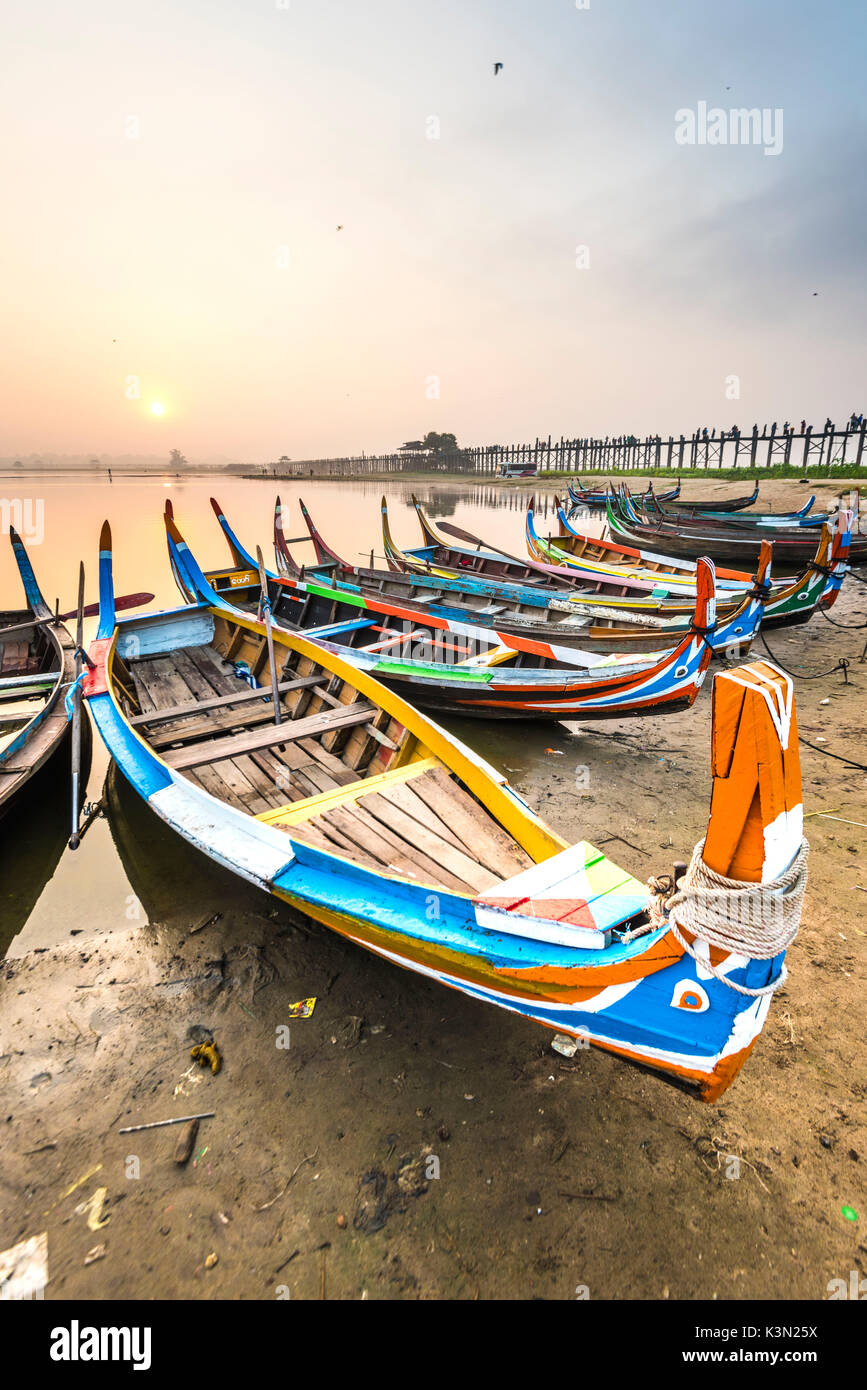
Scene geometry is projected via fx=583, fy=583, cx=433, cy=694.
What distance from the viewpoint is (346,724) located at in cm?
512

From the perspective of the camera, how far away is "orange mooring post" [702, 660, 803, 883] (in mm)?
1668

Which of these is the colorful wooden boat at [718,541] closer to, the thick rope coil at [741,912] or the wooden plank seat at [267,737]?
the wooden plank seat at [267,737]

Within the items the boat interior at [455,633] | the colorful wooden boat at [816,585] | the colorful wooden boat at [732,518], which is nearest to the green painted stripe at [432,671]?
the boat interior at [455,633]

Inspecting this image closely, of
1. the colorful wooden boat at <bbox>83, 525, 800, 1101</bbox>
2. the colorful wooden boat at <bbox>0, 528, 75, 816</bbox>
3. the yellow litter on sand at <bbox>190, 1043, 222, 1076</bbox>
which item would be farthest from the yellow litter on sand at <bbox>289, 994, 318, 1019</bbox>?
the colorful wooden boat at <bbox>0, 528, 75, 816</bbox>

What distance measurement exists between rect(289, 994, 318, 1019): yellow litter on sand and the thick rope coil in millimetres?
2504

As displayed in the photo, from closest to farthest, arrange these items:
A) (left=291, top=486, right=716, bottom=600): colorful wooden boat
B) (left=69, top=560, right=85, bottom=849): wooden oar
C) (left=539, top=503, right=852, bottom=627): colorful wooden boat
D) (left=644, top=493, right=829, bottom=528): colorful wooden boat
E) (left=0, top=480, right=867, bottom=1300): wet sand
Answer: (left=0, top=480, right=867, bottom=1300): wet sand
(left=69, top=560, right=85, bottom=849): wooden oar
(left=539, top=503, right=852, bottom=627): colorful wooden boat
(left=291, top=486, right=716, bottom=600): colorful wooden boat
(left=644, top=493, right=829, bottom=528): colorful wooden boat

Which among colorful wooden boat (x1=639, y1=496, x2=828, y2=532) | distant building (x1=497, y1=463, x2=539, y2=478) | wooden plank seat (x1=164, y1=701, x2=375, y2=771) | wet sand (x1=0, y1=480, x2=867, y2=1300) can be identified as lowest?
wet sand (x1=0, y1=480, x2=867, y2=1300)

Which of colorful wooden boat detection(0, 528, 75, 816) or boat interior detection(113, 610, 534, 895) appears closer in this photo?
boat interior detection(113, 610, 534, 895)

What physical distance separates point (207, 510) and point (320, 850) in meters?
40.4

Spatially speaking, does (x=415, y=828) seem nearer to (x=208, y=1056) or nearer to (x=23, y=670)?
(x=208, y=1056)

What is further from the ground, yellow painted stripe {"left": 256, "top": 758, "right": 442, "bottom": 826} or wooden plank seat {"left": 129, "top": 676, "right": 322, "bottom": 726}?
wooden plank seat {"left": 129, "top": 676, "right": 322, "bottom": 726}

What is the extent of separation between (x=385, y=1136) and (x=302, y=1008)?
957mm

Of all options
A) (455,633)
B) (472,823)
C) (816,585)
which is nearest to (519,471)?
(816,585)

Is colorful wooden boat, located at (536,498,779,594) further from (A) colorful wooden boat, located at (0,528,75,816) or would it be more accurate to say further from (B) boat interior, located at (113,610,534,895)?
(A) colorful wooden boat, located at (0,528,75,816)
